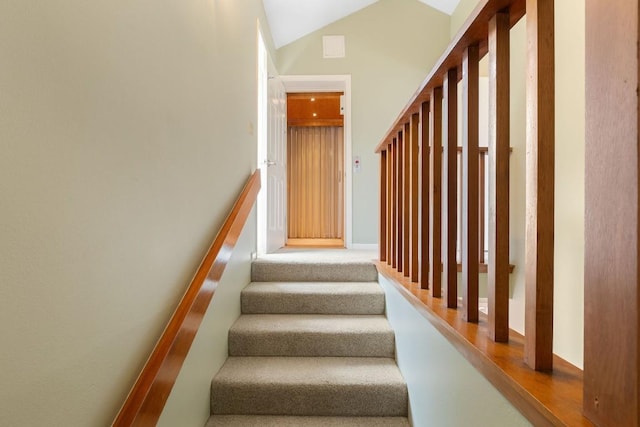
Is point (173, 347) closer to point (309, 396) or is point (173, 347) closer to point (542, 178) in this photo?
point (309, 396)

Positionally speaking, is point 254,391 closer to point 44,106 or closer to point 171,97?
point 171,97

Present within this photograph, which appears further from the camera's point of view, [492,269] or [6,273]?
[492,269]

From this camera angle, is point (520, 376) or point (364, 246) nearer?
point (520, 376)

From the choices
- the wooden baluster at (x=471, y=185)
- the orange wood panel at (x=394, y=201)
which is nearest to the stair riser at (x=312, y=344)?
the orange wood panel at (x=394, y=201)

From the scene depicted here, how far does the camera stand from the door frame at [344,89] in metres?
4.44

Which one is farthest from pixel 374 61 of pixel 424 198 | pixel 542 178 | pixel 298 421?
pixel 542 178

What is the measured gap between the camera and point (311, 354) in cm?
218

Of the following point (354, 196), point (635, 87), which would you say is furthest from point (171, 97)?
point (354, 196)

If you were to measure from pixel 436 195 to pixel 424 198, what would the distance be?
0.14 metres

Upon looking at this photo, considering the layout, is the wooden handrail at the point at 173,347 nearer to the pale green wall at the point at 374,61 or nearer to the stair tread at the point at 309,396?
the stair tread at the point at 309,396

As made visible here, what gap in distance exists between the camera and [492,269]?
954mm

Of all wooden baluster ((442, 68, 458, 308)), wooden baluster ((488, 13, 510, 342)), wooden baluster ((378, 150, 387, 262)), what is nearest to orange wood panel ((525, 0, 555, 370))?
wooden baluster ((488, 13, 510, 342))

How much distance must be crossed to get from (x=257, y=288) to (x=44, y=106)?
2.00 metres

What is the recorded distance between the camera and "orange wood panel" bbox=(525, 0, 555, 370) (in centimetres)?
76
